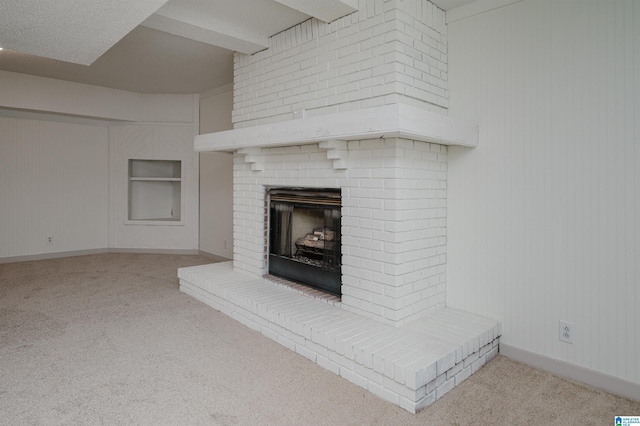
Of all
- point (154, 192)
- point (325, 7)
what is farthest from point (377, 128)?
point (154, 192)

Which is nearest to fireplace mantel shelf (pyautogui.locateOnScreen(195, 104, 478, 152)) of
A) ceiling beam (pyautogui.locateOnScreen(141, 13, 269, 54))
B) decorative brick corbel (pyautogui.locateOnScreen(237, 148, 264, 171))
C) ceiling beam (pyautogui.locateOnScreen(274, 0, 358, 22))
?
decorative brick corbel (pyautogui.locateOnScreen(237, 148, 264, 171))

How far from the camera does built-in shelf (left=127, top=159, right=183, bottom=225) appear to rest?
20.8 feet

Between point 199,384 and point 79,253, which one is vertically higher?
point 79,253

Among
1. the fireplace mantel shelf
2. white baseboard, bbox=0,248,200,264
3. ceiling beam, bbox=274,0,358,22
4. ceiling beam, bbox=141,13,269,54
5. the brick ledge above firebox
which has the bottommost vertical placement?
the brick ledge above firebox

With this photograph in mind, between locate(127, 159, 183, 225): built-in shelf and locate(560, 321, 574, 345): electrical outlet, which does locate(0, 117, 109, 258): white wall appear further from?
locate(560, 321, 574, 345): electrical outlet

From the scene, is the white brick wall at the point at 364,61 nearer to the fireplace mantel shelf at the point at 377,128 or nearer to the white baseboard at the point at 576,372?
the fireplace mantel shelf at the point at 377,128

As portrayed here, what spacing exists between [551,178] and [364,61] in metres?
1.33

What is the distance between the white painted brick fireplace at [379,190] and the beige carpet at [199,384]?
0.47 feet

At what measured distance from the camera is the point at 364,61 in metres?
2.58

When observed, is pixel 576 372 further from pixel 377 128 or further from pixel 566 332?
pixel 377 128

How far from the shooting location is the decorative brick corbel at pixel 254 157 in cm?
343

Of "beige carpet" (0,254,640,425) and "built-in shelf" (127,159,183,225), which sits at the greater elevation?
"built-in shelf" (127,159,183,225)

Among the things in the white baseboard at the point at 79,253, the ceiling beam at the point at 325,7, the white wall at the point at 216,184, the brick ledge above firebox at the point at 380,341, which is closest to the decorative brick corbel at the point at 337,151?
the ceiling beam at the point at 325,7

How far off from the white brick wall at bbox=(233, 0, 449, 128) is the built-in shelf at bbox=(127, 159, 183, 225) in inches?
147
